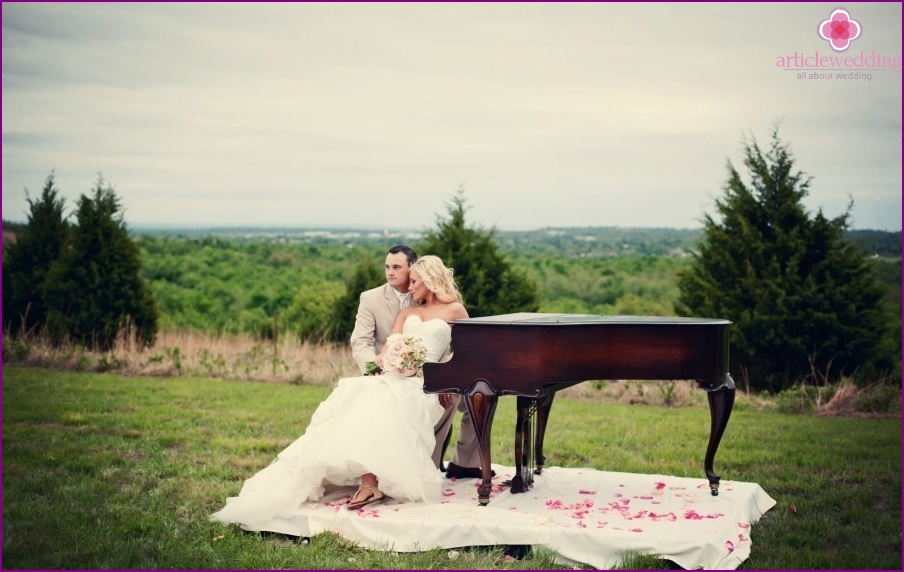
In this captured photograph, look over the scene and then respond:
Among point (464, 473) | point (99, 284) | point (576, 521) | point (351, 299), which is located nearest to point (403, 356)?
point (464, 473)

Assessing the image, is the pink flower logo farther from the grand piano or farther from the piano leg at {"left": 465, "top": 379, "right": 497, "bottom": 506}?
the piano leg at {"left": 465, "top": 379, "right": 497, "bottom": 506}

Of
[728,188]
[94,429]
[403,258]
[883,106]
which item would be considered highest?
[883,106]

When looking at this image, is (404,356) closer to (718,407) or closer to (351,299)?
(718,407)

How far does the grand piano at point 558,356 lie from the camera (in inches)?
206

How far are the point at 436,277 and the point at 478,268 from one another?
656 cm

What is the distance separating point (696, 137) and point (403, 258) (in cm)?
2639

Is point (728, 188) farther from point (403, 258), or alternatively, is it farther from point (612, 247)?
point (612, 247)

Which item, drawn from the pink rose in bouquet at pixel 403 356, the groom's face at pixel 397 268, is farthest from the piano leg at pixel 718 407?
the groom's face at pixel 397 268

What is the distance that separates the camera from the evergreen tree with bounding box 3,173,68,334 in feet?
49.3

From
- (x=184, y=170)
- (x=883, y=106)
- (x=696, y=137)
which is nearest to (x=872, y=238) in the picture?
(x=883, y=106)

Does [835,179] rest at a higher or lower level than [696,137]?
lower

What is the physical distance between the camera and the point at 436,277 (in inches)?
240

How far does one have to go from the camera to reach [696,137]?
Answer: 100ft

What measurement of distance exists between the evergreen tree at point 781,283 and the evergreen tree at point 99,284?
9.08 metres
